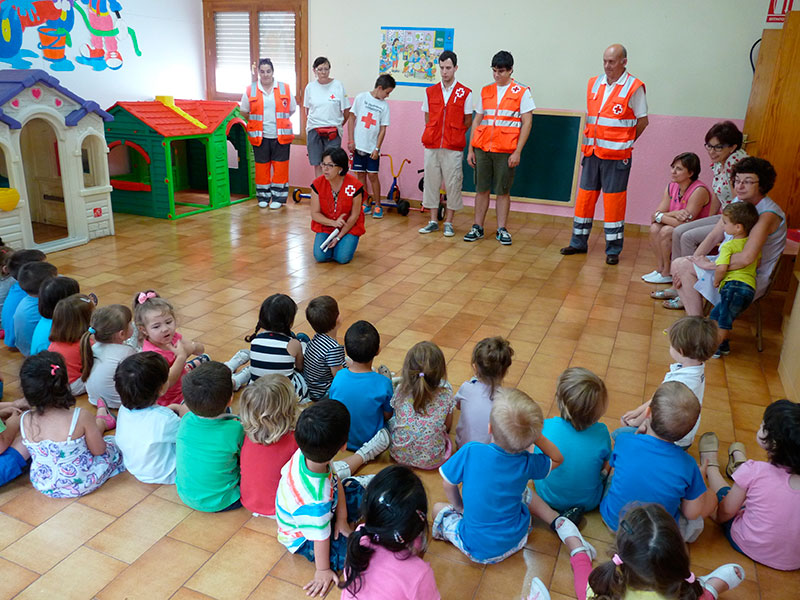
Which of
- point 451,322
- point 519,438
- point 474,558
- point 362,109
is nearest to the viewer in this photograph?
point 519,438

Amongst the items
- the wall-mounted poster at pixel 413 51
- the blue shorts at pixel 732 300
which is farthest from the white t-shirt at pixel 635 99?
the wall-mounted poster at pixel 413 51

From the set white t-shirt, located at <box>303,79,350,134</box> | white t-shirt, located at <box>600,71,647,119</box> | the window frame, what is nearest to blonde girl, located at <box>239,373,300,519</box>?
white t-shirt, located at <box>600,71,647,119</box>

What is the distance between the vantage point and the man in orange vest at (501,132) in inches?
223

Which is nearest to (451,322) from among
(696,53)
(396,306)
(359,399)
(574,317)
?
(396,306)

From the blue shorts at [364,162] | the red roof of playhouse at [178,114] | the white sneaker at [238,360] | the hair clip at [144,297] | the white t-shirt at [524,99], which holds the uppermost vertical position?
the white t-shirt at [524,99]

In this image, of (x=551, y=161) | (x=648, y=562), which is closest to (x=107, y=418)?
(x=648, y=562)

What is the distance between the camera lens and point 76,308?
2691 mm

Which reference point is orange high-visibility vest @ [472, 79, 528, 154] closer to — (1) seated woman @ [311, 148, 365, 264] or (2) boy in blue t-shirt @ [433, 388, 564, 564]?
(1) seated woman @ [311, 148, 365, 264]

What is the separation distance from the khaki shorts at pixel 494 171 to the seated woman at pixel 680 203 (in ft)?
5.29

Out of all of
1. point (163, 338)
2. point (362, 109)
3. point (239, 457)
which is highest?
point (362, 109)

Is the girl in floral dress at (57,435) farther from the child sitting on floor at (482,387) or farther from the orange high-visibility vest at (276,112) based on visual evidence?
the orange high-visibility vest at (276,112)

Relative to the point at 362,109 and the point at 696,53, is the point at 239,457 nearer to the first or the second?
the point at 362,109

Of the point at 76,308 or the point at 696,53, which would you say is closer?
the point at 76,308

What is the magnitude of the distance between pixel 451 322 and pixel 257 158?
4.12 m
